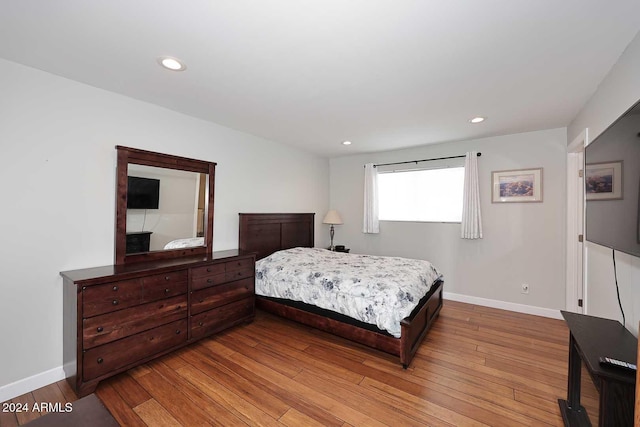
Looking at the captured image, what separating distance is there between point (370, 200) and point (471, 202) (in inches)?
63.0

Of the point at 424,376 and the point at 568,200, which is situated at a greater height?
the point at 568,200

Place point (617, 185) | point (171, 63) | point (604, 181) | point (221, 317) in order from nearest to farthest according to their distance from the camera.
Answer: point (617, 185) → point (604, 181) → point (171, 63) → point (221, 317)

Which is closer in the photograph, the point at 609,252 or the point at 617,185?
the point at 617,185

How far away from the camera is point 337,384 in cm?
209

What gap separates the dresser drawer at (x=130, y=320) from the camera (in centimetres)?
195

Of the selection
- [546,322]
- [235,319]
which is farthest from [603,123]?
[235,319]

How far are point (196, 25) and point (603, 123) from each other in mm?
3164

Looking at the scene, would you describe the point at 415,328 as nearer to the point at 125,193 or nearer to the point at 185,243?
the point at 185,243

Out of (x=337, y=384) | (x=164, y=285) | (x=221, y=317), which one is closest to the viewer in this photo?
(x=337, y=384)

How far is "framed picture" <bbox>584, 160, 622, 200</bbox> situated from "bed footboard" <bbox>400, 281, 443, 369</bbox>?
5.24 feet

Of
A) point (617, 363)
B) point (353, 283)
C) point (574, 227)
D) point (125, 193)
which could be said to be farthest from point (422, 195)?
point (125, 193)

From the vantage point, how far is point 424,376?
7.19ft

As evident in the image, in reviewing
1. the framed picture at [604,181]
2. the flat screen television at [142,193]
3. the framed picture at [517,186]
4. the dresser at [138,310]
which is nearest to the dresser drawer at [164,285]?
the dresser at [138,310]

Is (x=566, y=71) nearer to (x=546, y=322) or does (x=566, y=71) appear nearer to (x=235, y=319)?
(x=546, y=322)
